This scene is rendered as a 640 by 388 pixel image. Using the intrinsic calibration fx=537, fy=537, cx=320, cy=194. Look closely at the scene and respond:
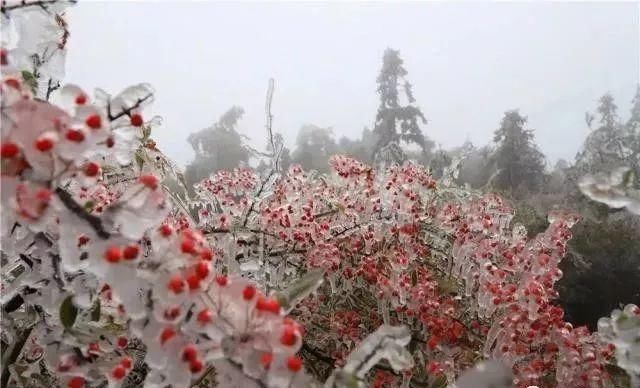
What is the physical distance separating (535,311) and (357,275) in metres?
0.94

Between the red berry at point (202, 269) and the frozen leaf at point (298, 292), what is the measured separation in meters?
0.20

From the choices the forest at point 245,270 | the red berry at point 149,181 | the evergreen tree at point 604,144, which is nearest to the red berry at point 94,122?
the forest at point 245,270

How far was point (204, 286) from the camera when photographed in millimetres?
834

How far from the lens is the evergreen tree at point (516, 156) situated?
16844mm

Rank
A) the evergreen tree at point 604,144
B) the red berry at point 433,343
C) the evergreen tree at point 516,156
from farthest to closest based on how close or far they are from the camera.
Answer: the evergreen tree at point 516,156 → the evergreen tree at point 604,144 → the red berry at point 433,343

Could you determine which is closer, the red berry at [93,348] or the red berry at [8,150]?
the red berry at [8,150]

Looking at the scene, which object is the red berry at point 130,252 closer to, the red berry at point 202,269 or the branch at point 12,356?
the red berry at point 202,269

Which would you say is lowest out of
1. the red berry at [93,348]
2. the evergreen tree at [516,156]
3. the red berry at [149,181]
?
the evergreen tree at [516,156]

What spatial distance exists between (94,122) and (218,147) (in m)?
25.5

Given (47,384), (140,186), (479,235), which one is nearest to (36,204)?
(140,186)

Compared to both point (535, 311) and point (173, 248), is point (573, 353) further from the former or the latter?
point (173, 248)

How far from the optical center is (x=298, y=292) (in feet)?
3.40

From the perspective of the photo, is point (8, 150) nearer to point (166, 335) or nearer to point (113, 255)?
point (113, 255)

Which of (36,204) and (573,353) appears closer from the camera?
(36,204)
